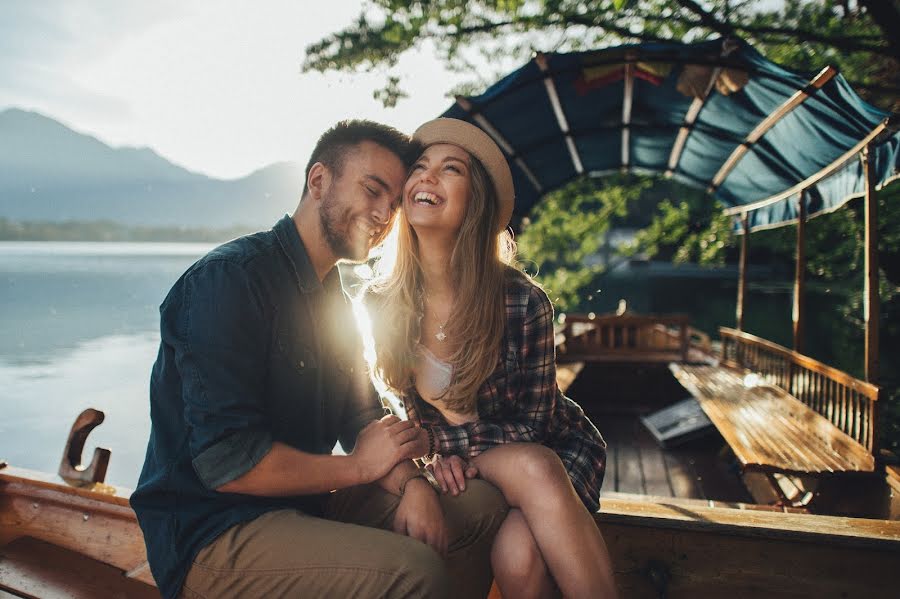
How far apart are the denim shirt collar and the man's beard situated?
10cm

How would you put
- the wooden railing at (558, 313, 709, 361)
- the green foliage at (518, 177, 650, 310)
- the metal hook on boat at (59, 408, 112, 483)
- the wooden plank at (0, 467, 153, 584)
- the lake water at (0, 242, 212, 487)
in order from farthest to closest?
the lake water at (0, 242, 212, 487) < the green foliage at (518, 177, 650, 310) < the wooden railing at (558, 313, 709, 361) < the metal hook on boat at (59, 408, 112, 483) < the wooden plank at (0, 467, 153, 584)

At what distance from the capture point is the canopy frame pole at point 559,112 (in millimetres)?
4164

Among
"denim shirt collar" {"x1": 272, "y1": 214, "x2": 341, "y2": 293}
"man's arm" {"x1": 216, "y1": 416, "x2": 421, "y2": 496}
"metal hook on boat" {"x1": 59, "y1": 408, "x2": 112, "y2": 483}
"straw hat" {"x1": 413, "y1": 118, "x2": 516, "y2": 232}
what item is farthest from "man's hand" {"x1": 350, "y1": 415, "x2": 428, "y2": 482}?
"metal hook on boat" {"x1": 59, "y1": 408, "x2": 112, "y2": 483}

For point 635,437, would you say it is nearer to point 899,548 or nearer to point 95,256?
point 899,548

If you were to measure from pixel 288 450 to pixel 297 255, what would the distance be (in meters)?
0.63

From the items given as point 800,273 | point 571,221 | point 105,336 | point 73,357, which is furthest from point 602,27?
point 105,336

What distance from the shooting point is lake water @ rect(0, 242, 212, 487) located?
20.8 metres

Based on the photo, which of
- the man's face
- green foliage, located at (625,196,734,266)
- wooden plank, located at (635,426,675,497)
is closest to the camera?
the man's face

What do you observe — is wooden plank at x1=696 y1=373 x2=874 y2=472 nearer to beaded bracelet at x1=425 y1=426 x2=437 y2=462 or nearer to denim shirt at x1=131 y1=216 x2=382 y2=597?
beaded bracelet at x1=425 y1=426 x2=437 y2=462

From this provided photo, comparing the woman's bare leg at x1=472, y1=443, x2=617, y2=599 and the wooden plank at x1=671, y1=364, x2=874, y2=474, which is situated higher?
the woman's bare leg at x1=472, y1=443, x2=617, y2=599

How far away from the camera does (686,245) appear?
12.9 metres

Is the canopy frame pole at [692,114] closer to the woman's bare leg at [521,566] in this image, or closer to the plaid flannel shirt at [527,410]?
the plaid flannel shirt at [527,410]

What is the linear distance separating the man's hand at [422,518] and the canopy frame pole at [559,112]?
3.45 metres

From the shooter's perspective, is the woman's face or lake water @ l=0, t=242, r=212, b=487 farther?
lake water @ l=0, t=242, r=212, b=487
